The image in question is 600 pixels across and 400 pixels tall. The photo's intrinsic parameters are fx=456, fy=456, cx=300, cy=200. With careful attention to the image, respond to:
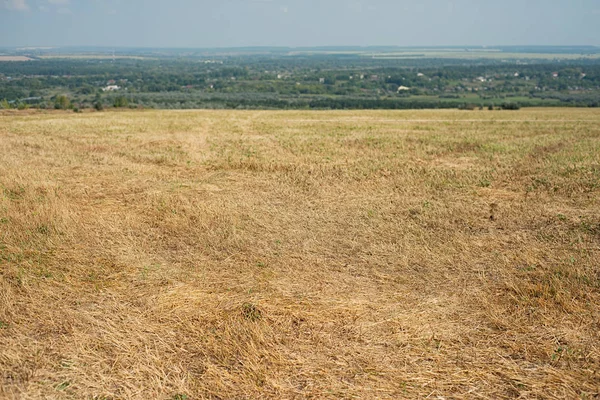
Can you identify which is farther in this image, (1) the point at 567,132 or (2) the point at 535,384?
(1) the point at 567,132

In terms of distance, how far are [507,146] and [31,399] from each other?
2460 centimetres

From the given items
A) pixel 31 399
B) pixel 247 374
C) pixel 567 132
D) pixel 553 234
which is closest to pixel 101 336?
pixel 31 399

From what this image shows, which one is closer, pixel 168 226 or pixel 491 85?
pixel 168 226

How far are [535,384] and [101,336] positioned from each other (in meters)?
6.09

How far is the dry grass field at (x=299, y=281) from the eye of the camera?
6.06 meters

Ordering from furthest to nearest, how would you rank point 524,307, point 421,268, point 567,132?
point 567,132 → point 421,268 → point 524,307

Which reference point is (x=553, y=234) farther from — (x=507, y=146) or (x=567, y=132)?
(x=567, y=132)

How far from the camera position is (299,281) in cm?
885

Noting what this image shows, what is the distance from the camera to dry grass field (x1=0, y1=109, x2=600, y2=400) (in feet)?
19.9

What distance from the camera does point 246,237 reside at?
11055 millimetres

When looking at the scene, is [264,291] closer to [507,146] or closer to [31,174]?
[31,174]

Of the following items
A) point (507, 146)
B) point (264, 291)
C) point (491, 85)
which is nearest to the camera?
point (264, 291)

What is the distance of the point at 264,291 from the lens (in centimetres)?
840

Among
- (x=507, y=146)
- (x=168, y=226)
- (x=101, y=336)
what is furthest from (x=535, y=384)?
(x=507, y=146)
